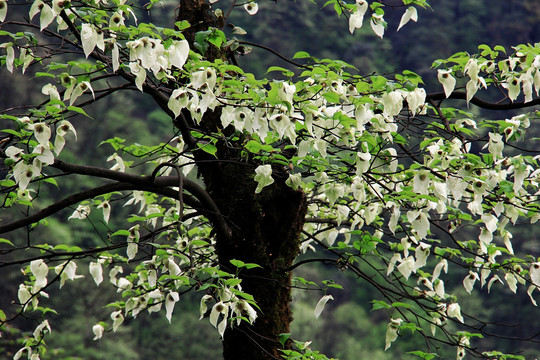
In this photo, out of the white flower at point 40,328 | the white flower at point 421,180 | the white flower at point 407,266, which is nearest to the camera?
the white flower at point 421,180

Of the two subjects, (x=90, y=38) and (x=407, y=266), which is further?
(x=407, y=266)

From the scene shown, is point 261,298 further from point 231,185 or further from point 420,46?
point 420,46

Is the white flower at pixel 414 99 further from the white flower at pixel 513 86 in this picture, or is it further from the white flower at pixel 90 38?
the white flower at pixel 90 38

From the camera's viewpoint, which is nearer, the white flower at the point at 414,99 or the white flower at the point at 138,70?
the white flower at the point at 138,70

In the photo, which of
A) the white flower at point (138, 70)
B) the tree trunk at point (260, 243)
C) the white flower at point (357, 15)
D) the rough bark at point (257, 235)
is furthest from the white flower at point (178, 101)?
the white flower at point (357, 15)

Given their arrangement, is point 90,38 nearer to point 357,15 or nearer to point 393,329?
point 357,15

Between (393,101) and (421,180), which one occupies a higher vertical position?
(393,101)

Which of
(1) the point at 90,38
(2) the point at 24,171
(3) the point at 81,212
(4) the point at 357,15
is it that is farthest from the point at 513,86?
(3) the point at 81,212

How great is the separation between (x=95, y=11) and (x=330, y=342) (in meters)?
14.3

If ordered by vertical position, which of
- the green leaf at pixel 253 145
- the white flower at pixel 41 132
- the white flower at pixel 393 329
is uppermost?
the white flower at pixel 41 132

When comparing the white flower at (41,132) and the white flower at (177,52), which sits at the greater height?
the white flower at (177,52)

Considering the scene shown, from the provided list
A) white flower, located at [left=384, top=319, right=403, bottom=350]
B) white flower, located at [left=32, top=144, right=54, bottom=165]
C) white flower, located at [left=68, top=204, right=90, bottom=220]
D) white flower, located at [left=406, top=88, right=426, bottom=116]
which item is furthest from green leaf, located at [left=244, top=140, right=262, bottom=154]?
white flower, located at [left=68, top=204, right=90, bottom=220]

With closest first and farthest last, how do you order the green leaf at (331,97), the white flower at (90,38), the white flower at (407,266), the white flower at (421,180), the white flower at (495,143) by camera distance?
the white flower at (90,38), the green leaf at (331,97), the white flower at (421,180), the white flower at (495,143), the white flower at (407,266)

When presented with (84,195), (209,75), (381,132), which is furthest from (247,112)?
(84,195)
